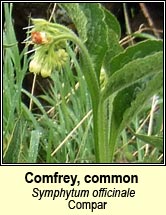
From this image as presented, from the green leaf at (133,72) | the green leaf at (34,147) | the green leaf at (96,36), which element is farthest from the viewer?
the green leaf at (34,147)

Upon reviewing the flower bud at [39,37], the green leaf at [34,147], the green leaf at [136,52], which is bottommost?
the green leaf at [34,147]

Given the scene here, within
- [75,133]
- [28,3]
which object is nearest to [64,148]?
[75,133]

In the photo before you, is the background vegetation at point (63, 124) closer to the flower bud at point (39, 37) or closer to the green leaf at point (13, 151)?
the green leaf at point (13, 151)

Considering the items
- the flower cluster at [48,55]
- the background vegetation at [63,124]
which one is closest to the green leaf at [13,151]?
the background vegetation at [63,124]

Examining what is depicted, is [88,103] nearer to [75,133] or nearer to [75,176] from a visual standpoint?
[75,133]

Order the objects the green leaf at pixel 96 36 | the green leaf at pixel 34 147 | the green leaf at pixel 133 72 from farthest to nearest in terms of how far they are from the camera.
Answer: the green leaf at pixel 34 147
the green leaf at pixel 96 36
the green leaf at pixel 133 72

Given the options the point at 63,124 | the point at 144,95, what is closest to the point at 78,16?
the point at 144,95

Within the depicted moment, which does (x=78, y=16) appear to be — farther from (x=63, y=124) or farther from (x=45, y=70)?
(x=63, y=124)
